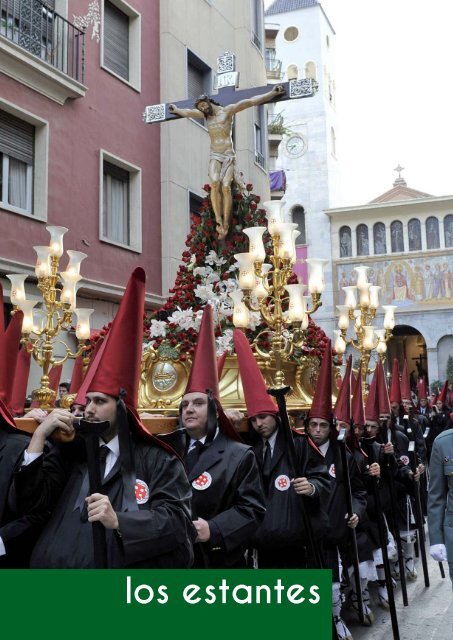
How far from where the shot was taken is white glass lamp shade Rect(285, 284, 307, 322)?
6949 millimetres

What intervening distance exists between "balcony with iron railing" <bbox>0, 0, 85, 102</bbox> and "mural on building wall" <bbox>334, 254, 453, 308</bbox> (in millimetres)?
25035

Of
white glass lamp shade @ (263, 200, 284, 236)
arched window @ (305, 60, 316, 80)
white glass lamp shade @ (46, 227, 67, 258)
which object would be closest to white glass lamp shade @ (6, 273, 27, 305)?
white glass lamp shade @ (46, 227, 67, 258)

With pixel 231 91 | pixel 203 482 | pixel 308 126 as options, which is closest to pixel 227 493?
pixel 203 482

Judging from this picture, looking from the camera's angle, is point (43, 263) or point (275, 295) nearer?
point (275, 295)

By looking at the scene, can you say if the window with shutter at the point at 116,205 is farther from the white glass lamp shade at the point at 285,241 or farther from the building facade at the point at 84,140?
the white glass lamp shade at the point at 285,241

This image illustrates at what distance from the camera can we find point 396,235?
37969 millimetres

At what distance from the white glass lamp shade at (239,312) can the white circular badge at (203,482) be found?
9.90 feet

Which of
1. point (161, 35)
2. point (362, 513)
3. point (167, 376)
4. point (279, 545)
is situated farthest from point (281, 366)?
point (161, 35)

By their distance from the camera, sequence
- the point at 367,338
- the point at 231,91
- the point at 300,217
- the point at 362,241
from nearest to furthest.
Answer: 1. the point at 231,91
2. the point at 367,338
3. the point at 362,241
4. the point at 300,217

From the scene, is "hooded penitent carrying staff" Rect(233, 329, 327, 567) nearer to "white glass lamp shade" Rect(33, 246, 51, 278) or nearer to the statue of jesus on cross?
the statue of jesus on cross

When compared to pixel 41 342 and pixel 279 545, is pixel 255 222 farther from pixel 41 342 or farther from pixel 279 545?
pixel 279 545

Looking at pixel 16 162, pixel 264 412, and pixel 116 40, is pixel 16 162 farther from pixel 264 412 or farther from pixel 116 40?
pixel 264 412

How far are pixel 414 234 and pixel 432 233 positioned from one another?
0.87 metres

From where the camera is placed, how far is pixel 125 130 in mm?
15188
